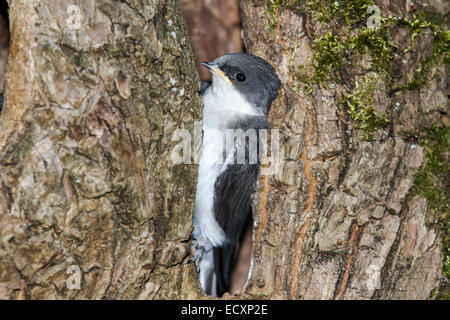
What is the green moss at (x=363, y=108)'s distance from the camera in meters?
2.85

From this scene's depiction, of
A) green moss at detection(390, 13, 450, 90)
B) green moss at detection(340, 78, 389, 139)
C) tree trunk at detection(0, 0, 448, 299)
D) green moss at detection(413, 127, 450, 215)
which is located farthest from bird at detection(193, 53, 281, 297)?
green moss at detection(413, 127, 450, 215)

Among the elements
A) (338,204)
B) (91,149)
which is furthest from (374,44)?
(91,149)

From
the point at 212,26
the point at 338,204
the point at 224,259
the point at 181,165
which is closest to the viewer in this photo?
the point at 181,165

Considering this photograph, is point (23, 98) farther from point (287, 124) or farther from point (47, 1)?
point (287, 124)

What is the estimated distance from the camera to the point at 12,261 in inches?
89.9

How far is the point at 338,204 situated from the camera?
2.83 meters

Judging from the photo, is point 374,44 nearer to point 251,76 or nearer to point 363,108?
point 363,108

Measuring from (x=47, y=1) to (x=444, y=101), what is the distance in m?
2.67

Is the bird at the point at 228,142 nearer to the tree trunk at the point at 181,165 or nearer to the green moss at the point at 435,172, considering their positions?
the tree trunk at the point at 181,165

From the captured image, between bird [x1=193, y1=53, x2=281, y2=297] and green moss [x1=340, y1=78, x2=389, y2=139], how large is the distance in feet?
1.68

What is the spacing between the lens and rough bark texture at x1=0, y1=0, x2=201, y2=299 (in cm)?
229

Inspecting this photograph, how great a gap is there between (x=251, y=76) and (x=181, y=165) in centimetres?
93

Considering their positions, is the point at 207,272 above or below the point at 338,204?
below

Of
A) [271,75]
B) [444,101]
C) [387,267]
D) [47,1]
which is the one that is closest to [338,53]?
[271,75]
